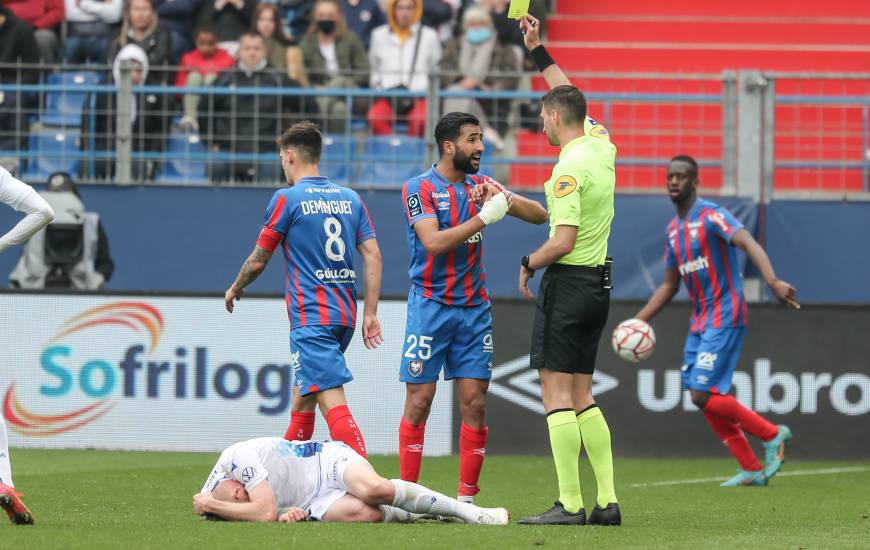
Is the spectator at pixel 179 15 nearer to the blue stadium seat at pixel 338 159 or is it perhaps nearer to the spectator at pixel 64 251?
the blue stadium seat at pixel 338 159

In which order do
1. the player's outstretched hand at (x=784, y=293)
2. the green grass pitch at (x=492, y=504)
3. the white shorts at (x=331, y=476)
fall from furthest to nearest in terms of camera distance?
the player's outstretched hand at (x=784, y=293) < the white shorts at (x=331, y=476) < the green grass pitch at (x=492, y=504)

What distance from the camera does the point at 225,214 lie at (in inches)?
612

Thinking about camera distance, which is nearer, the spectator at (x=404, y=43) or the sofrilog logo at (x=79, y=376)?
the sofrilog logo at (x=79, y=376)

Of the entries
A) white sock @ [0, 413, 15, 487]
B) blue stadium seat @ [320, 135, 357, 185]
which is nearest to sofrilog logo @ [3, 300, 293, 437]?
blue stadium seat @ [320, 135, 357, 185]

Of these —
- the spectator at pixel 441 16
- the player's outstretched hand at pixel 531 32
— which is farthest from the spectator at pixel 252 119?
the player's outstretched hand at pixel 531 32

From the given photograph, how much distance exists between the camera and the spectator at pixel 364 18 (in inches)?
707

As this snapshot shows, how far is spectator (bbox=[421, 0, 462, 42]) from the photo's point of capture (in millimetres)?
18000

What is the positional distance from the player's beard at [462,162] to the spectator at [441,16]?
30.9 ft

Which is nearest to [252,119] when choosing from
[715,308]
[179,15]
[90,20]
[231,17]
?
[231,17]

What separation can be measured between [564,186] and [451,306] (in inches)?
52.2

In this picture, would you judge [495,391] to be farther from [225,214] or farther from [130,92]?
[130,92]

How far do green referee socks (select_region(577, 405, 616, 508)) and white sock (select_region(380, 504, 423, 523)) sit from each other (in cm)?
97

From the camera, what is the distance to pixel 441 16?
18.0 m

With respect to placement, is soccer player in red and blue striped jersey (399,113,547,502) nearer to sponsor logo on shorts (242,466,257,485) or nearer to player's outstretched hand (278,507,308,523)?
player's outstretched hand (278,507,308,523)
